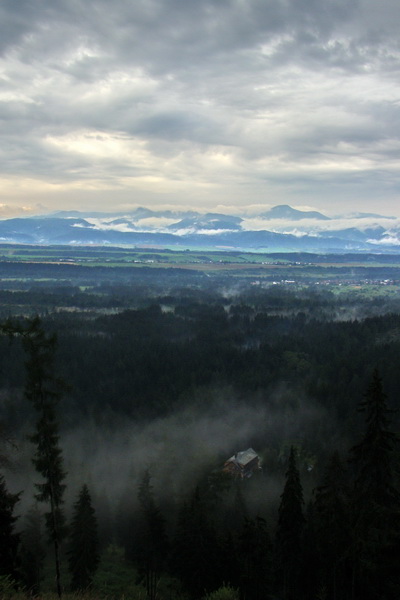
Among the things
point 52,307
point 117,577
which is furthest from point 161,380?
point 52,307

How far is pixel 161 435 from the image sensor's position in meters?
87.9

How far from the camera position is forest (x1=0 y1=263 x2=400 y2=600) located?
29672mm

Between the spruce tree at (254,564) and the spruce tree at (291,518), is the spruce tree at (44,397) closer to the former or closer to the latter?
the spruce tree at (254,564)

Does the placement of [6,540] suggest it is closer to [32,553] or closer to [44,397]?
[44,397]

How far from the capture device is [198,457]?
264 ft

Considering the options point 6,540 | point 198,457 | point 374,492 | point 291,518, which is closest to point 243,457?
point 198,457

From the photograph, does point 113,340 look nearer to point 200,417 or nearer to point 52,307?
point 200,417

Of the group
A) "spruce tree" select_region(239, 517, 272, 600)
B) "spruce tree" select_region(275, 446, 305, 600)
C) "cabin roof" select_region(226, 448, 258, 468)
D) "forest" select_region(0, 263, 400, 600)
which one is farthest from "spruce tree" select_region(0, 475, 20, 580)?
"cabin roof" select_region(226, 448, 258, 468)

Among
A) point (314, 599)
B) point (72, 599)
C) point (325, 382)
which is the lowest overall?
point (314, 599)

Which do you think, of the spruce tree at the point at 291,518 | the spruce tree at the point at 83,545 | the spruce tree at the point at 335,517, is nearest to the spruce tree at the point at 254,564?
the spruce tree at the point at 291,518

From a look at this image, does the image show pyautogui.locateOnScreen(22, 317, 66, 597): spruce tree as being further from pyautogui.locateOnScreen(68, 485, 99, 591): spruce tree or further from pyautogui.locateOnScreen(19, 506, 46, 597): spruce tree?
pyautogui.locateOnScreen(19, 506, 46, 597): spruce tree

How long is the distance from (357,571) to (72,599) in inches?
865

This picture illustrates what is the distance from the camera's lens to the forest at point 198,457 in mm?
29672

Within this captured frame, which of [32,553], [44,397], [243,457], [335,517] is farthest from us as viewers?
[243,457]
